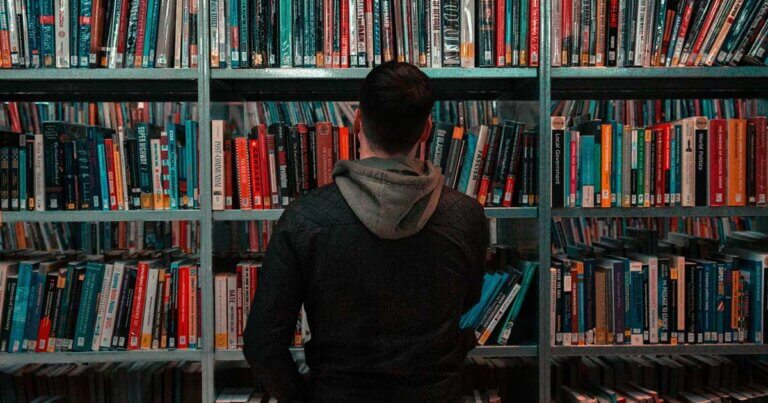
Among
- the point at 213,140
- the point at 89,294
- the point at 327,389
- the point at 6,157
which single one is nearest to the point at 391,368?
the point at 327,389

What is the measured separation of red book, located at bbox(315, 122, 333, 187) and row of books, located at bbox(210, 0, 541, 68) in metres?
0.18

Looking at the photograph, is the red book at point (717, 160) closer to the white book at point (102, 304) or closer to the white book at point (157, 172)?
the white book at point (157, 172)

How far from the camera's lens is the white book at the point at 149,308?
1741 mm

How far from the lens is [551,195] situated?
1.73m

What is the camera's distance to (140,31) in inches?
67.9

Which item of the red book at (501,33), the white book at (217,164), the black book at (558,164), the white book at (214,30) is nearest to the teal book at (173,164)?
the white book at (217,164)

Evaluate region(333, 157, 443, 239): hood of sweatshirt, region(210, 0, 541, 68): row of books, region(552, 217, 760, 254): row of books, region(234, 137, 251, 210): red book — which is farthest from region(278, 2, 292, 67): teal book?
region(552, 217, 760, 254): row of books

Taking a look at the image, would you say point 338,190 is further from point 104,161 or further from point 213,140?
point 104,161

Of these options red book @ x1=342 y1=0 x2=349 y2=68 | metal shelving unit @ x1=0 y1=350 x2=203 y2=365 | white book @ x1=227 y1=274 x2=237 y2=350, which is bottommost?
metal shelving unit @ x1=0 y1=350 x2=203 y2=365

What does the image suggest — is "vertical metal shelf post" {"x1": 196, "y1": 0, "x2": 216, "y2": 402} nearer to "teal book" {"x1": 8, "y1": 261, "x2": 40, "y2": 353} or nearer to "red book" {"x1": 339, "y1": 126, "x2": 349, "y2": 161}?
"red book" {"x1": 339, "y1": 126, "x2": 349, "y2": 161}

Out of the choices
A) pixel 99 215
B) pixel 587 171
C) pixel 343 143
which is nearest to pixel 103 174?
pixel 99 215

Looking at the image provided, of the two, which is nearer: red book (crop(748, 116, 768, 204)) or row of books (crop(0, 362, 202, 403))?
red book (crop(748, 116, 768, 204))

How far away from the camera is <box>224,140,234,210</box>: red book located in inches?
68.1

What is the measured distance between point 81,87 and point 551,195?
152cm
